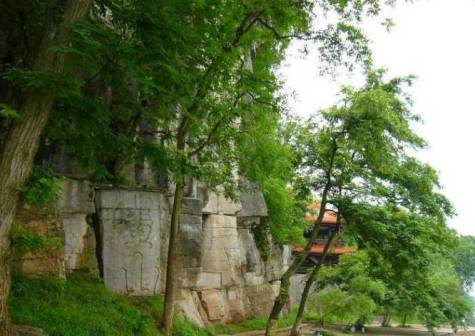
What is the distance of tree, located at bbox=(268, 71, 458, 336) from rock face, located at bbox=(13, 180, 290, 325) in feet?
7.81

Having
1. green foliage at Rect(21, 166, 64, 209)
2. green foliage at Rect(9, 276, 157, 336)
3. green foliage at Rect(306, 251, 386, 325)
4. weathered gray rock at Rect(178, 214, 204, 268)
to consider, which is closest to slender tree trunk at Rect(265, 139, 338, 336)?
weathered gray rock at Rect(178, 214, 204, 268)

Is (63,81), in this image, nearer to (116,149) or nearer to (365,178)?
(116,149)

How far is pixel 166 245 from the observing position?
39.4 feet

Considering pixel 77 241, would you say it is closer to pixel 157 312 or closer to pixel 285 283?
pixel 157 312

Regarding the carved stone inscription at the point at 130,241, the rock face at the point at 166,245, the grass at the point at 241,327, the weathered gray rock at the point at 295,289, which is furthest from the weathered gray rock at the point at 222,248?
the weathered gray rock at the point at 295,289

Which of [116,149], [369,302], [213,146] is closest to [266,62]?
[213,146]

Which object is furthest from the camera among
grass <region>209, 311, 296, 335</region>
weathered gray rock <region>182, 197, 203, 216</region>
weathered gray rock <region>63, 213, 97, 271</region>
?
grass <region>209, 311, 296, 335</region>

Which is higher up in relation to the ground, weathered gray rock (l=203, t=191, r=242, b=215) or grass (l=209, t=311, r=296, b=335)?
weathered gray rock (l=203, t=191, r=242, b=215)

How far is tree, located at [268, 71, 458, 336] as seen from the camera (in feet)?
39.9

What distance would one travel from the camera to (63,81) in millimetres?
5430

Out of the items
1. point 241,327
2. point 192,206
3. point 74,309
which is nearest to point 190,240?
point 192,206

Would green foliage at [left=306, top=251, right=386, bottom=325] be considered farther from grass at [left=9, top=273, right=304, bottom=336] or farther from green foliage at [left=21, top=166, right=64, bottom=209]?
green foliage at [left=21, top=166, right=64, bottom=209]

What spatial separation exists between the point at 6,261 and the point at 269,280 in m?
15.8

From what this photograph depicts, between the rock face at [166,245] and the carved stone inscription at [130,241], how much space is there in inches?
0.8
